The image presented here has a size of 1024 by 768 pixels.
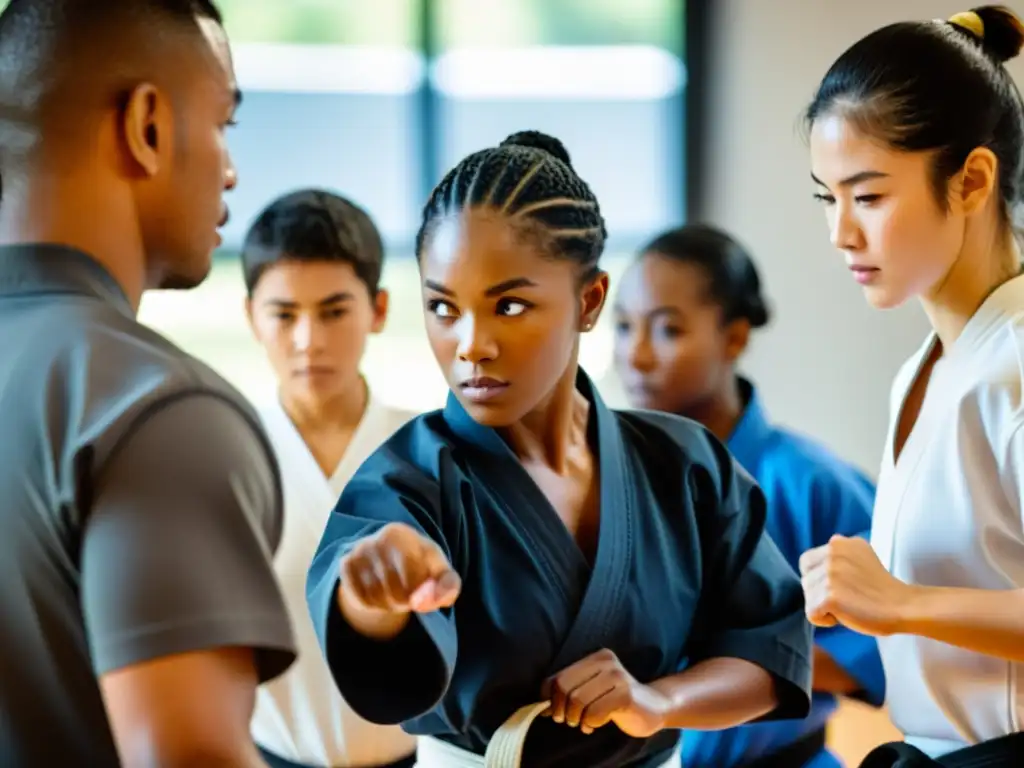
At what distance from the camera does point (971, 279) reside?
3.63 feet

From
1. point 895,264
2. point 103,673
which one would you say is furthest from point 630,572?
point 103,673

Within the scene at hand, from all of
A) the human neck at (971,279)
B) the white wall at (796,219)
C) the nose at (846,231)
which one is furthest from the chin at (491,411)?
the white wall at (796,219)

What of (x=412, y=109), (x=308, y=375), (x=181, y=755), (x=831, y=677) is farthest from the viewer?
(x=412, y=109)

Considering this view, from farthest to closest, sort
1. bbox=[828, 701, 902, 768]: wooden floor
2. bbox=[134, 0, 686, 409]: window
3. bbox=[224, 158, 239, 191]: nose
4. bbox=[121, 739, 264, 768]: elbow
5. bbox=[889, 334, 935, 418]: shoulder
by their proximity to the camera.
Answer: bbox=[134, 0, 686, 409]: window < bbox=[828, 701, 902, 768]: wooden floor < bbox=[889, 334, 935, 418]: shoulder < bbox=[224, 158, 239, 191]: nose < bbox=[121, 739, 264, 768]: elbow

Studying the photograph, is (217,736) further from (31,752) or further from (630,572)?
(630,572)

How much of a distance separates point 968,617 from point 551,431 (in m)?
0.36

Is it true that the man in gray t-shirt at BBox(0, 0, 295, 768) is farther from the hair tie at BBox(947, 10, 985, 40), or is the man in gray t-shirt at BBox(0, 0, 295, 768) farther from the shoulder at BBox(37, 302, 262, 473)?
the hair tie at BBox(947, 10, 985, 40)

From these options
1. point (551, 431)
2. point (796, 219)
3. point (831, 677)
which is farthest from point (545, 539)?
point (796, 219)

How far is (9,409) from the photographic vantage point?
71 centimetres

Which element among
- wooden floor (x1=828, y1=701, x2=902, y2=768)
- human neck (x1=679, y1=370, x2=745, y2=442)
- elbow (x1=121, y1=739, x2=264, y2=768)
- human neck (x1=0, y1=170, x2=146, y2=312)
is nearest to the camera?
elbow (x1=121, y1=739, x2=264, y2=768)

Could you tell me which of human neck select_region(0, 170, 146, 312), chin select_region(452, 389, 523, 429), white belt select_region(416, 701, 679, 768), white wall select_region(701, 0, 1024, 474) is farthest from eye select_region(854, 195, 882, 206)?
white wall select_region(701, 0, 1024, 474)

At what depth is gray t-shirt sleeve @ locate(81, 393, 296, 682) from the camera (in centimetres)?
67

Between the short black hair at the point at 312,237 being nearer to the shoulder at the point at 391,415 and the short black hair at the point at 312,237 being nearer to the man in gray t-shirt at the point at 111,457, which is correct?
the shoulder at the point at 391,415

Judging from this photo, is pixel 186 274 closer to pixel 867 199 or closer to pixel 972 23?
pixel 867 199
